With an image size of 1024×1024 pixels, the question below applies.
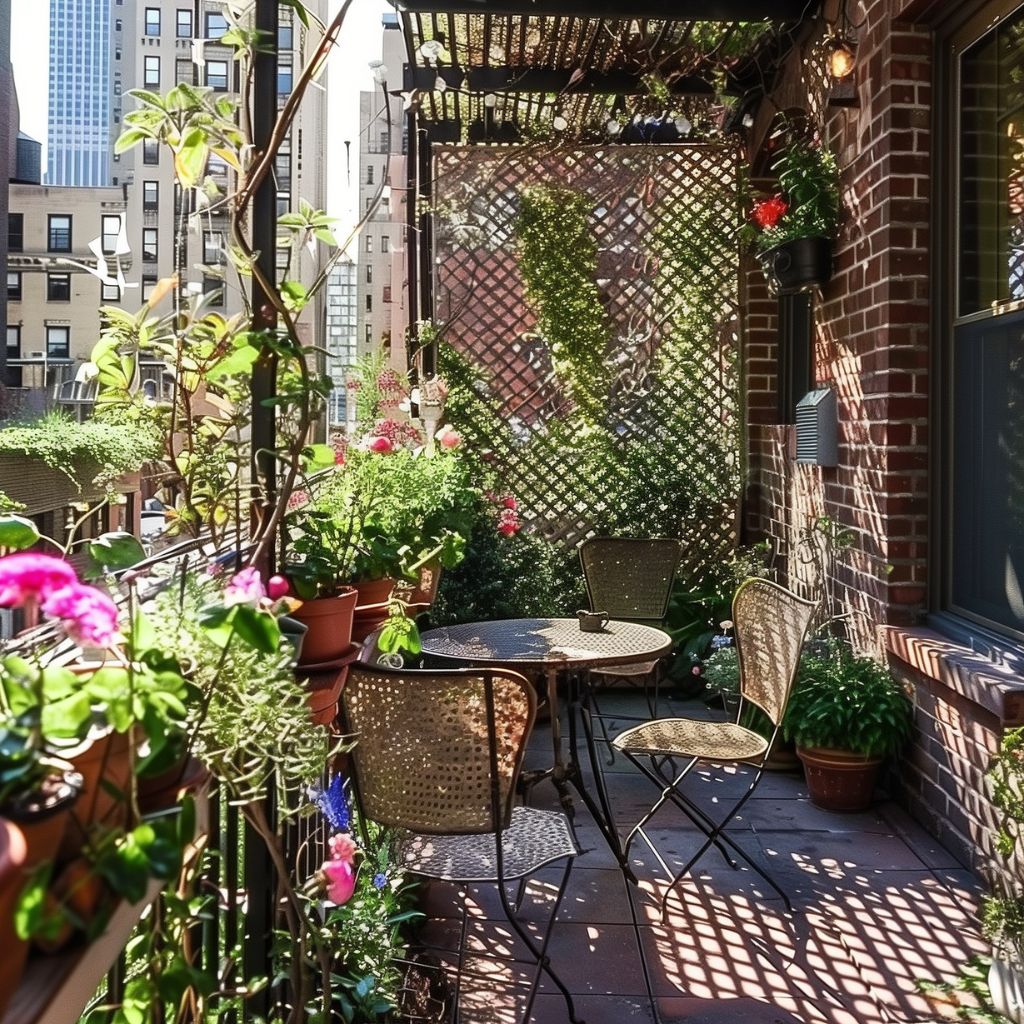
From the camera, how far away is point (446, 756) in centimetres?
207

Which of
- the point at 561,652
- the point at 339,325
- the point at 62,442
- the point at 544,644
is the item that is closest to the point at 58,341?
the point at 62,442

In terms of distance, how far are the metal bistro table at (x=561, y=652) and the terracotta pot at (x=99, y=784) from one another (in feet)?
6.39

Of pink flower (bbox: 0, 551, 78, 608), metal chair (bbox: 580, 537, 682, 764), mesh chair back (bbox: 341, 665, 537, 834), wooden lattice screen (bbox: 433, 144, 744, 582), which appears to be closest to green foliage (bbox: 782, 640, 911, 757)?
metal chair (bbox: 580, 537, 682, 764)

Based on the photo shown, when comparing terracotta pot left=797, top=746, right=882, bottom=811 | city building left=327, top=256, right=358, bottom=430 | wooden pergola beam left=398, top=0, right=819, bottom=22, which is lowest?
terracotta pot left=797, top=746, right=882, bottom=811

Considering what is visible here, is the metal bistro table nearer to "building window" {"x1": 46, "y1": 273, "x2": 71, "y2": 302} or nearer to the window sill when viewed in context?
the window sill

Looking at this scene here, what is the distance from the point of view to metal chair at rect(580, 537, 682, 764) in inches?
177

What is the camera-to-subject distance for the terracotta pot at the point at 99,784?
761mm

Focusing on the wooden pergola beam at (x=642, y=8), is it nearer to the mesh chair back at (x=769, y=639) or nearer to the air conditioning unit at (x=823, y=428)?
the air conditioning unit at (x=823, y=428)

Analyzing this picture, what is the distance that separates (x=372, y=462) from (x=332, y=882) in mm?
2020

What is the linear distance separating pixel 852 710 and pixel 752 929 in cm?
90

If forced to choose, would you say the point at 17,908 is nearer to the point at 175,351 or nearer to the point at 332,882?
the point at 332,882

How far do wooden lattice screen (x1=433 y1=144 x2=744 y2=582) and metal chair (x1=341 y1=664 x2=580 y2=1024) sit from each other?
339 centimetres

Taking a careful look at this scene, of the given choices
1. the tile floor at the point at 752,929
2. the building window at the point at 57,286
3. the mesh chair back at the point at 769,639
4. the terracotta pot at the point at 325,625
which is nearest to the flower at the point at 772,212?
the mesh chair back at the point at 769,639

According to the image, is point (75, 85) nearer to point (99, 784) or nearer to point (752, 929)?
point (752, 929)
